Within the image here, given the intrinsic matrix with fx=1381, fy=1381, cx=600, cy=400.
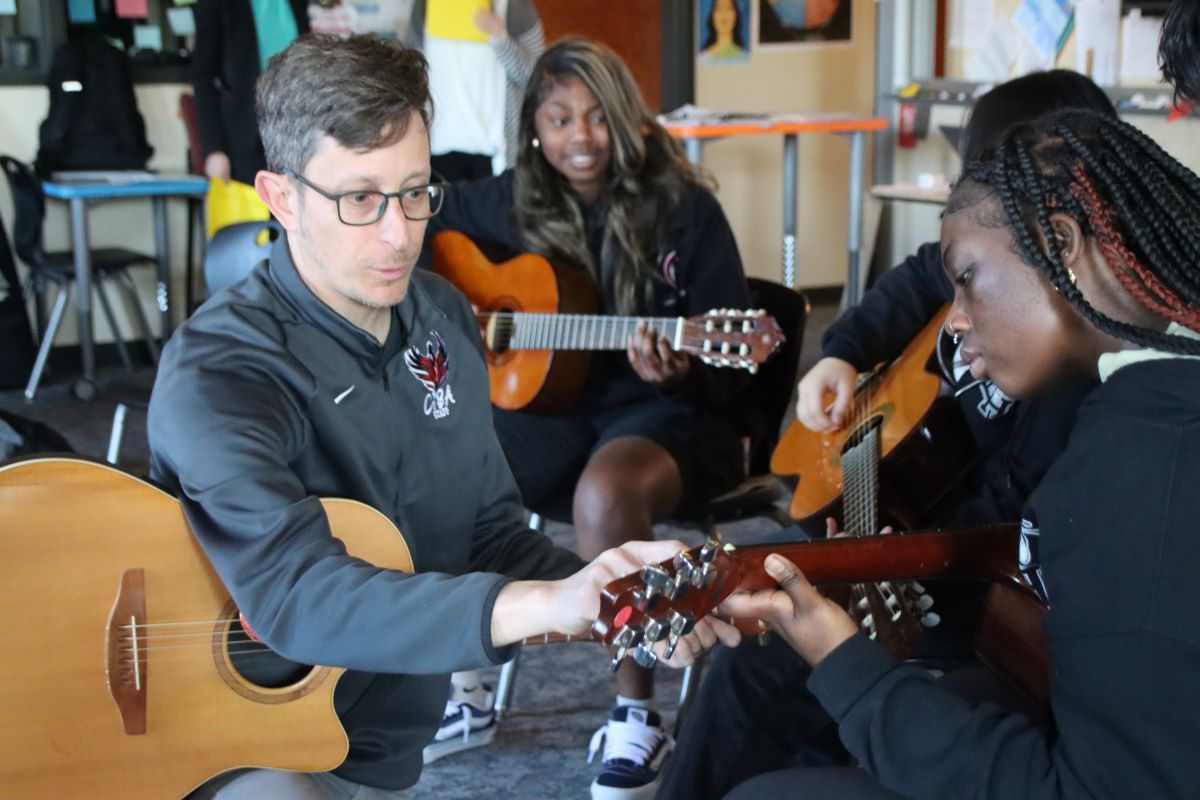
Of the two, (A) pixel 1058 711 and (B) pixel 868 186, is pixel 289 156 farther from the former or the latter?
(B) pixel 868 186

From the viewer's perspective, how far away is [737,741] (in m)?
1.93

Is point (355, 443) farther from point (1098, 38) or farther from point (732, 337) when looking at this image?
point (1098, 38)

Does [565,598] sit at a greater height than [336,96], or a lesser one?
lesser

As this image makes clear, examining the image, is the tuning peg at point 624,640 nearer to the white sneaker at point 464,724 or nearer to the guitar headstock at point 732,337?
the guitar headstock at point 732,337

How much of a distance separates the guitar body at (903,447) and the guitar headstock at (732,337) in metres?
0.18

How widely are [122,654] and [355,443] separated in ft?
1.11

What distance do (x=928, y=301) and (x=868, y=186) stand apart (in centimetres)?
484

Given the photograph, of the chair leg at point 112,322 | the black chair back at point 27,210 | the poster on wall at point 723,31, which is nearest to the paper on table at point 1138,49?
the poster on wall at point 723,31

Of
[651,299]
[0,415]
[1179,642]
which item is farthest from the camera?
[651,299]

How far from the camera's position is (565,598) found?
1.24 meters

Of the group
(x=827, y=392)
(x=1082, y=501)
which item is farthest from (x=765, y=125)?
(x=1082, y=501)

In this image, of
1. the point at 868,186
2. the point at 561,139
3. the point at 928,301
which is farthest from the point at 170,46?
the point at 928,301

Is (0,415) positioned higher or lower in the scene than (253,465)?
lower

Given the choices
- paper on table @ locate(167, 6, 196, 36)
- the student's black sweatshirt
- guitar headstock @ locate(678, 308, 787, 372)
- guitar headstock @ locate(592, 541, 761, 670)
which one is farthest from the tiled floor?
paper on table @ locate(167, 6, 196, 36)
